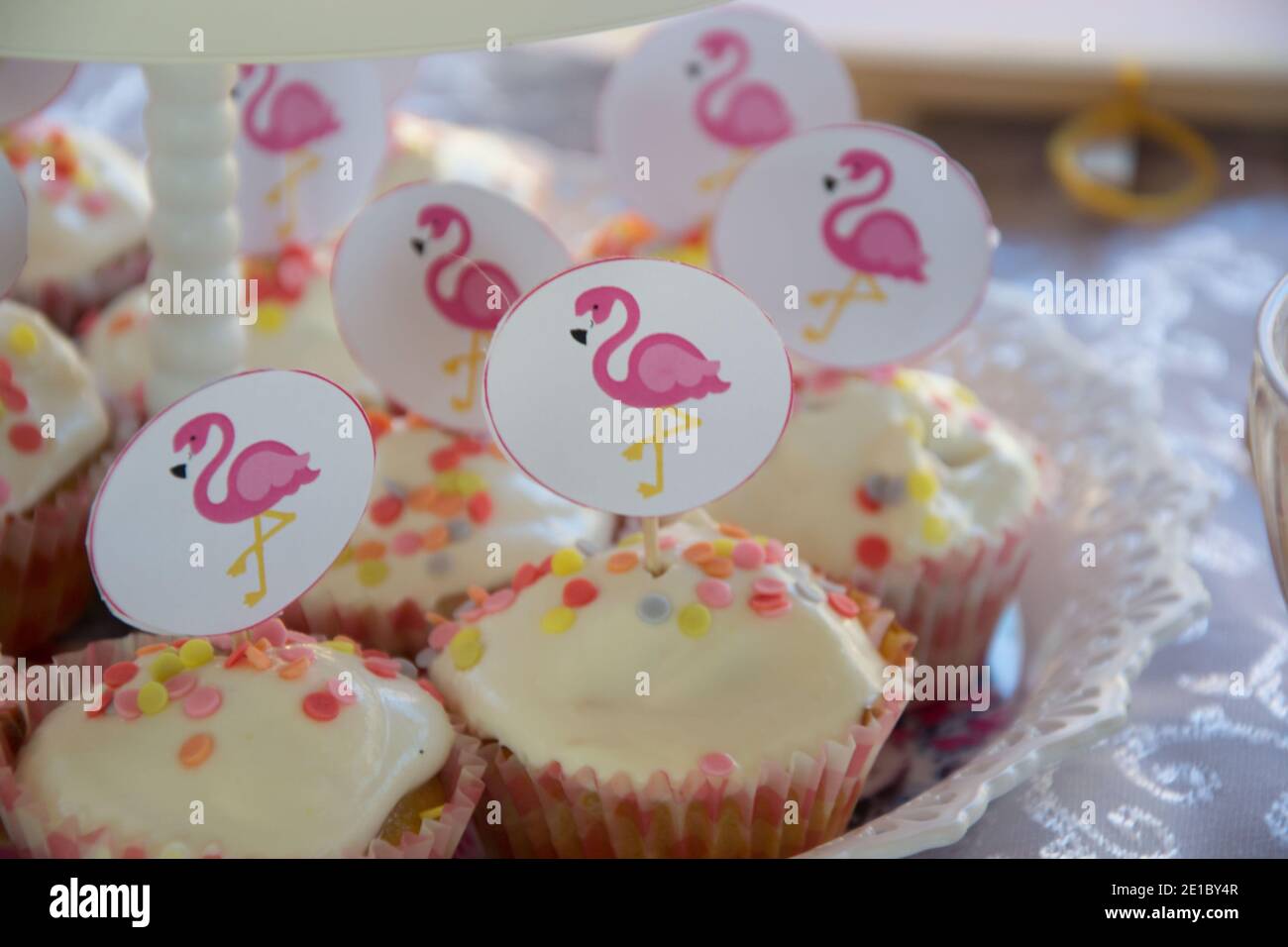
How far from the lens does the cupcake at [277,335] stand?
1709 mm

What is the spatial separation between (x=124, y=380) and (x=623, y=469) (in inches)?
31.8

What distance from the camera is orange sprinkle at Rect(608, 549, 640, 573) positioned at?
50.0 inches

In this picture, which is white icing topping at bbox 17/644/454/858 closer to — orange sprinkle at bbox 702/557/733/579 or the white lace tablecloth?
orange sprinkle at bbox 702/557/733/579

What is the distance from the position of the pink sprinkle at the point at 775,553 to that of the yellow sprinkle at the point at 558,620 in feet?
0.61

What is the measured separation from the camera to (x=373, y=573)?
1420 mm

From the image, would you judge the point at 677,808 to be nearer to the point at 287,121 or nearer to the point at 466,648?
the point at 466,648

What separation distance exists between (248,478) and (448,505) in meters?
0.37

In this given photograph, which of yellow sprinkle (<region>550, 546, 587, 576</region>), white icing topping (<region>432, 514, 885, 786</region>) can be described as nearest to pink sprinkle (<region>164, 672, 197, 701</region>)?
white icing topping (<region>432, 514, 885, 786</region>)

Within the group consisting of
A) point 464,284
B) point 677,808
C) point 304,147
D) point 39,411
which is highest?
point 304,147

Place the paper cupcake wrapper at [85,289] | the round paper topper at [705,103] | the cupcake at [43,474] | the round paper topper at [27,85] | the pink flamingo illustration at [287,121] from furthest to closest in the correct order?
the paper cupcake wrapper at [85,289] < the round paper topper at [705,103] < the pink flamingo illustration at [287,121] < the round paper topper at [27,85] < the cupcake at [43,474]

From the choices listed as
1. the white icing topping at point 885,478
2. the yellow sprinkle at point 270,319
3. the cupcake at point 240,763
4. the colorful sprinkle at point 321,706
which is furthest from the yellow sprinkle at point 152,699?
the yellow sprinkle at point 270,319

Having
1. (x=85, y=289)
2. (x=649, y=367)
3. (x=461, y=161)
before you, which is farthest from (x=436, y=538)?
A: (x=461, y=161)

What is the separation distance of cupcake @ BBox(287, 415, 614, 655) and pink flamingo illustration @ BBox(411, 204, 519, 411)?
145 mm

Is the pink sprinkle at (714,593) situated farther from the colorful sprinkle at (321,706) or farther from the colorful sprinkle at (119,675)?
the colorful sprinkle at (119,675)
